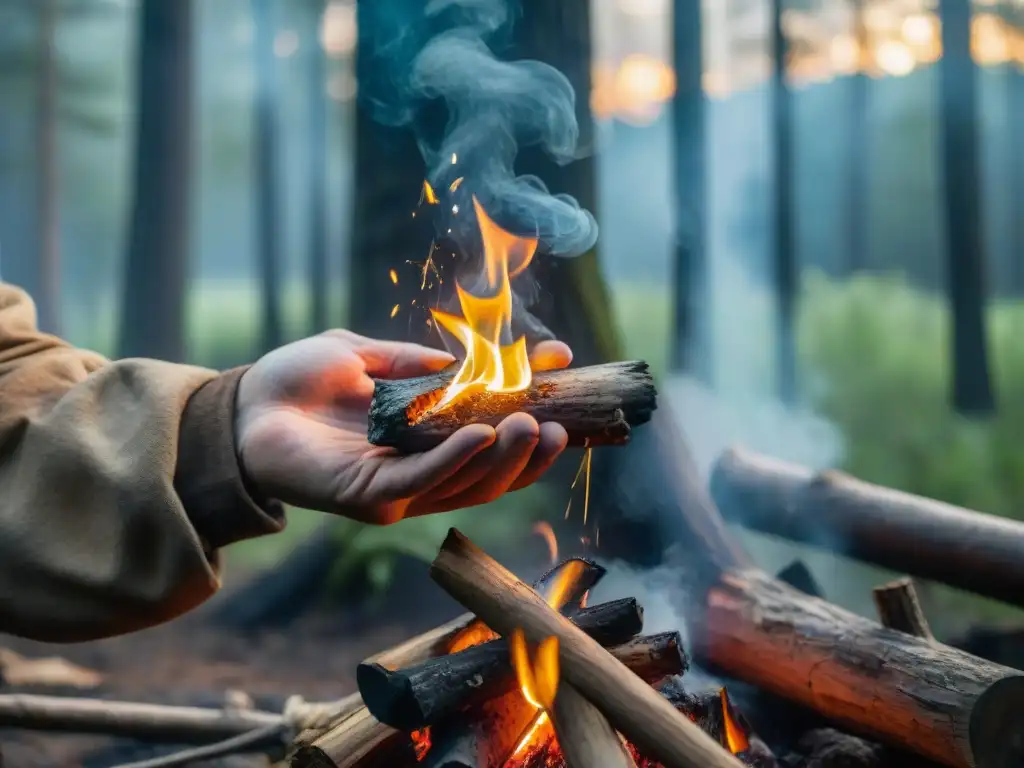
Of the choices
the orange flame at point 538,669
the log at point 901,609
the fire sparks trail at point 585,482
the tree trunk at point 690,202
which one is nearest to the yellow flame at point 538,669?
the orange flame at point 538,669

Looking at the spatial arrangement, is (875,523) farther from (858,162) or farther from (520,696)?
(858,162)

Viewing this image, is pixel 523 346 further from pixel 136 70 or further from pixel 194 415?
pixel 136 70

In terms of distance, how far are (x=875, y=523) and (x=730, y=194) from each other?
537 cm

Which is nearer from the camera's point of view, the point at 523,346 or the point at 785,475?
the point at 523,346

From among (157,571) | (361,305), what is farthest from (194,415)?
(361,305)

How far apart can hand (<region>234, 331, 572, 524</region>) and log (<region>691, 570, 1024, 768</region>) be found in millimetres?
1182

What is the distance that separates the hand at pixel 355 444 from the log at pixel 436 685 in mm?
336

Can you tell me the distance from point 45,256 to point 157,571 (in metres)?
7.95

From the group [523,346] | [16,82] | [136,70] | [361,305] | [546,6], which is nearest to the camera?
[523,346]

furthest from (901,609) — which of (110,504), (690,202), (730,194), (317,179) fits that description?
(317,179)

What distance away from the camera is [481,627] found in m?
2.25

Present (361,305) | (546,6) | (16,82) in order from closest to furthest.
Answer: (546,6) → (361,305) → (16,82)

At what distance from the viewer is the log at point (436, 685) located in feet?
6.02

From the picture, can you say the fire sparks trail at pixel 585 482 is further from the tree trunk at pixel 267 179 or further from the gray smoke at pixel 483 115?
the tree trunk at pixel 267 179
